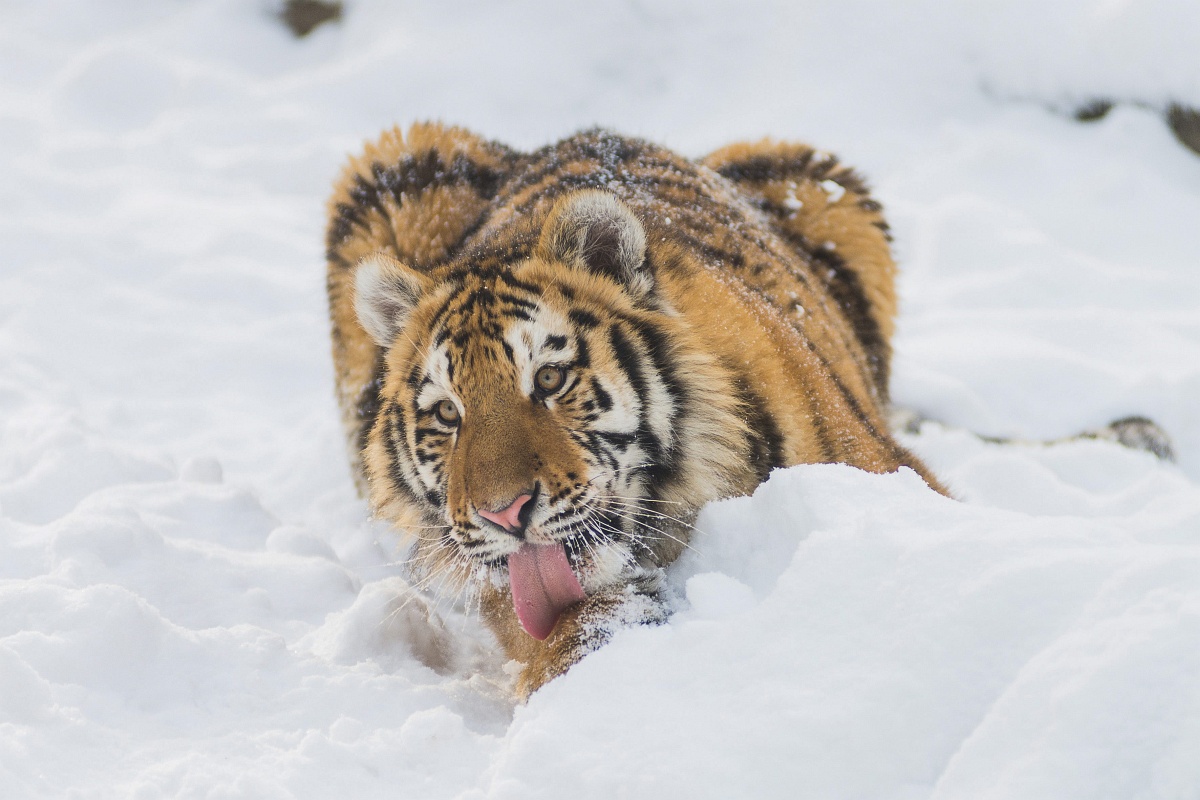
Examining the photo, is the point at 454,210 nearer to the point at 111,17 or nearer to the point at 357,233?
the point at 357,233

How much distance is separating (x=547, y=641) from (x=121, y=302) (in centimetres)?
375

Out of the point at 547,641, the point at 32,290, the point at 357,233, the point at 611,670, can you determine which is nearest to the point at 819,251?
the point at 357,233

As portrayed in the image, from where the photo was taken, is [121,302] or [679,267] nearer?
[679,267]

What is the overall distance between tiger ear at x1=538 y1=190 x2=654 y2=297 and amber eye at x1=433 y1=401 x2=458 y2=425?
457 mm

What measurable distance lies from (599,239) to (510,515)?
758mm

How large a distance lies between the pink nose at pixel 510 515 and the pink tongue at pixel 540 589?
0.53 ft

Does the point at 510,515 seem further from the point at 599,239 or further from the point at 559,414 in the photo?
the point at 599,239

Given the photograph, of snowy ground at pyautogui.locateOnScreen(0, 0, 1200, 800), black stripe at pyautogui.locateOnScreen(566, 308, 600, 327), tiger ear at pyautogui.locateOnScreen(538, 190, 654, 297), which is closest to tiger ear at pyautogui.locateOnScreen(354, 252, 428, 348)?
tiger ear at pyautogui.locateOnScreen(538, 190, 654, 297)

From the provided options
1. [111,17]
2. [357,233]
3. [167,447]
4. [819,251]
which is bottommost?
[167,447]

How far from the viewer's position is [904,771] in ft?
5.30

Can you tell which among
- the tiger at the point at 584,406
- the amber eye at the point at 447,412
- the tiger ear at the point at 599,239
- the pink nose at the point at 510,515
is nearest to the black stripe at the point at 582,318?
the tiger at the point at 584,406

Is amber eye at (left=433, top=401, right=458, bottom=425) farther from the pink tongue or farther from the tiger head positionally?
the pink tongue

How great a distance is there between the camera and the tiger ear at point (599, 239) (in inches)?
99.4

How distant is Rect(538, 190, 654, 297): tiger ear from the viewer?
2525 millimetres
